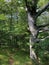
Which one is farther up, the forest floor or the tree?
the tree

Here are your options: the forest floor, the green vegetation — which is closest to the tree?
the green vegetation

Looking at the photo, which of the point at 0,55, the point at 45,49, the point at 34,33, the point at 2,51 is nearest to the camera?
the point at 45,49

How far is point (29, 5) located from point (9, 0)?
158 inches

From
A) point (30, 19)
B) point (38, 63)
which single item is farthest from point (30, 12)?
point (38, 63)

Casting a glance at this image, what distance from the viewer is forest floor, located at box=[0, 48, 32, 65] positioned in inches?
484

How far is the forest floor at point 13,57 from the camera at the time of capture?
12.3 m

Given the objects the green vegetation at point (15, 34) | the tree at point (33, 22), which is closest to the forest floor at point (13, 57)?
the green vegetation at point (15, 34)

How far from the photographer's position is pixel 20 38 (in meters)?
15.6

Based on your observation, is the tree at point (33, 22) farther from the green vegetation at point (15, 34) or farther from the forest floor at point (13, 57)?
the forest floor at point (13, 57)

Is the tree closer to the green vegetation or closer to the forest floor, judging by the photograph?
the green vegetation

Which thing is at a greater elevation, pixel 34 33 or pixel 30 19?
pixel 30 19

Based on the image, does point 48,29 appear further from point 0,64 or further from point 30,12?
point 0,64

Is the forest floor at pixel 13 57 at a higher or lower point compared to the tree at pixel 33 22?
lower

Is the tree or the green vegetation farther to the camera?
the green vegetation
